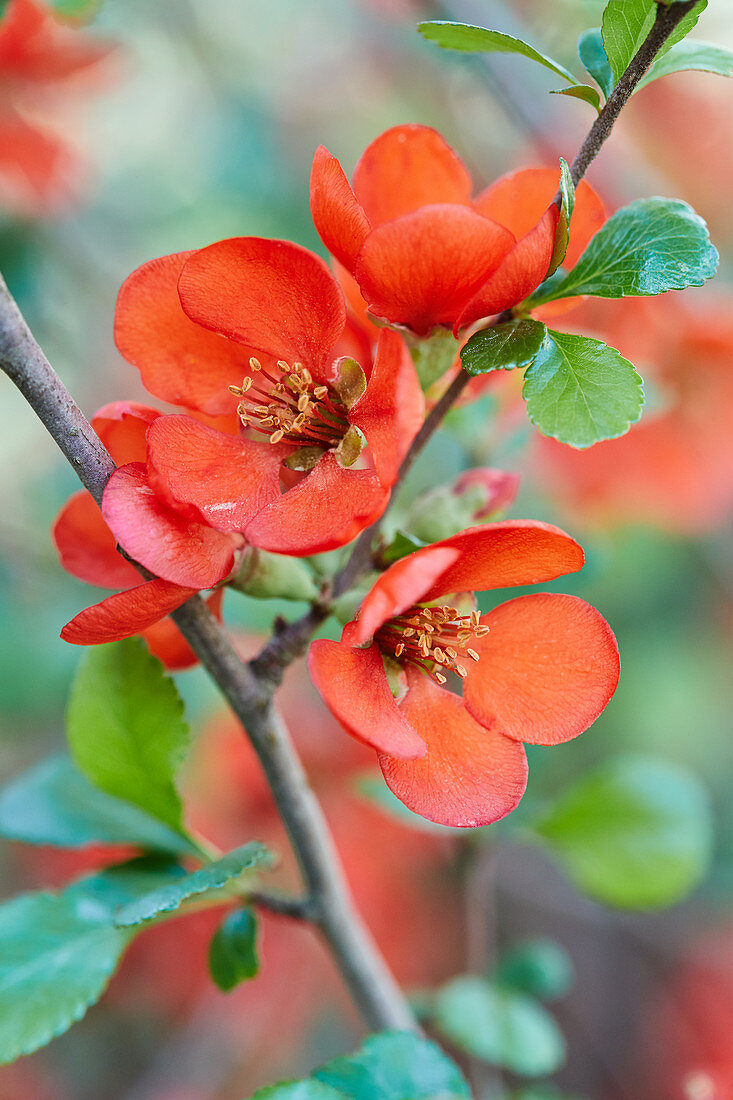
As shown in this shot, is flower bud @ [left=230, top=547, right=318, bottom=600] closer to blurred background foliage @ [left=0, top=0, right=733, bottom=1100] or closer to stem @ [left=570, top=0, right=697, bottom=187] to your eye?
stem @ [left=570, top=0, right=697, bottom=187]

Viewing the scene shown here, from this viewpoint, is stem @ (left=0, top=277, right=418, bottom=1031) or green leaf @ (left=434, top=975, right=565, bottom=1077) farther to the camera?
green leaf @ (left=434, top=975, right=565, bottom=1077)

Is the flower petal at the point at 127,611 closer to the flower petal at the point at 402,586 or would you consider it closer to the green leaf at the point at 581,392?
the flower petal at the point at 402,586

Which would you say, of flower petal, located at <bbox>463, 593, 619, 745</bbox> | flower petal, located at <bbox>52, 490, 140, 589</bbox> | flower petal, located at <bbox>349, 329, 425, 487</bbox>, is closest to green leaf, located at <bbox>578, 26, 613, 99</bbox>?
flower petal, located at <bbox>349, 329, 425, 487</bbox>

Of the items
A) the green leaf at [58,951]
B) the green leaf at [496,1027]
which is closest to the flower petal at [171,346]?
the green leaf at [58,951]

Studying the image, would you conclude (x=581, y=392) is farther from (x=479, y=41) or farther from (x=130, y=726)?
(x=130, y=726)

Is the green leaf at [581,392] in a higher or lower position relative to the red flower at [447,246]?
lower

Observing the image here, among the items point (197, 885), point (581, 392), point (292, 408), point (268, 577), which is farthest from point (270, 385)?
point (197, 885)

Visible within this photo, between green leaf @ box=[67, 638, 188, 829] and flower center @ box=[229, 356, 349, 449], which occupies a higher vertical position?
flower center @ box=[229, 356, 349, 449]
